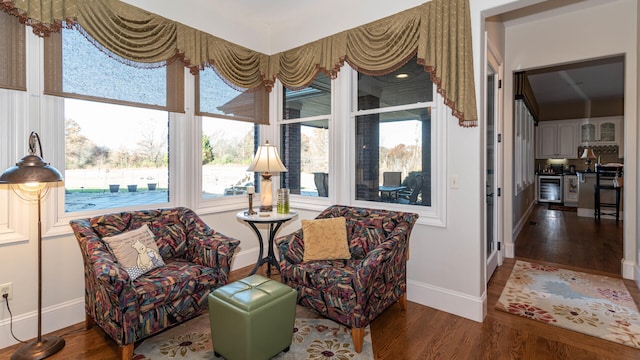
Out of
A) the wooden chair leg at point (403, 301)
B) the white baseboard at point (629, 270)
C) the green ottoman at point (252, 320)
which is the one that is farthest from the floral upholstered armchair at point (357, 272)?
the white baseboard at point (629, 270)

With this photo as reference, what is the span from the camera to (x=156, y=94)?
3.01 metres

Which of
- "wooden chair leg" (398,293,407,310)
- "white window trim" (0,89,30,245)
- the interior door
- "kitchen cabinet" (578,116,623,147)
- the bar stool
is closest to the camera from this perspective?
"white window trim" (0,89,30,245)

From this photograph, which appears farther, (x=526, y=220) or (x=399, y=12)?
(x=526, y=220)

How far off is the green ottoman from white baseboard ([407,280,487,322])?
135 cm

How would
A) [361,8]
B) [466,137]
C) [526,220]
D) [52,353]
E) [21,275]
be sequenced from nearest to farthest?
[52,353] → [21,275] → [466,137] → [361,8] → [526,220]

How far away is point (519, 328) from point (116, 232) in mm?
3225

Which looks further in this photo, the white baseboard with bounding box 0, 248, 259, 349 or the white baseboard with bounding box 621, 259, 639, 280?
the white baseboard with bounding box 621, 259, 639, 280

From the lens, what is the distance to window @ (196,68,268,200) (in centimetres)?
349

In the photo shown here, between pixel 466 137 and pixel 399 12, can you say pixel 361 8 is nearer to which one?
pixel 399 12

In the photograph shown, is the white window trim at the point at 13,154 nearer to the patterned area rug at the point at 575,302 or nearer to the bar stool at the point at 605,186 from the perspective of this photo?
the patterned area rug at the point at 575,302

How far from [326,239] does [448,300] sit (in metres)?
1.17

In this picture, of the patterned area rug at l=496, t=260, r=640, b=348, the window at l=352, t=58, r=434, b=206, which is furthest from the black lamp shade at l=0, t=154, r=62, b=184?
the patterned area rug at l=496, t=260, r=640, b=348

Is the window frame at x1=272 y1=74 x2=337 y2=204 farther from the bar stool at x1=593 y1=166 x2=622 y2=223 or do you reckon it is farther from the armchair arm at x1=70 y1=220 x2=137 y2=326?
the bar stool at x1=593 y1=166 x2=622 y2=223

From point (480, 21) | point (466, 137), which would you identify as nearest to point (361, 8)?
point (480, 21)
